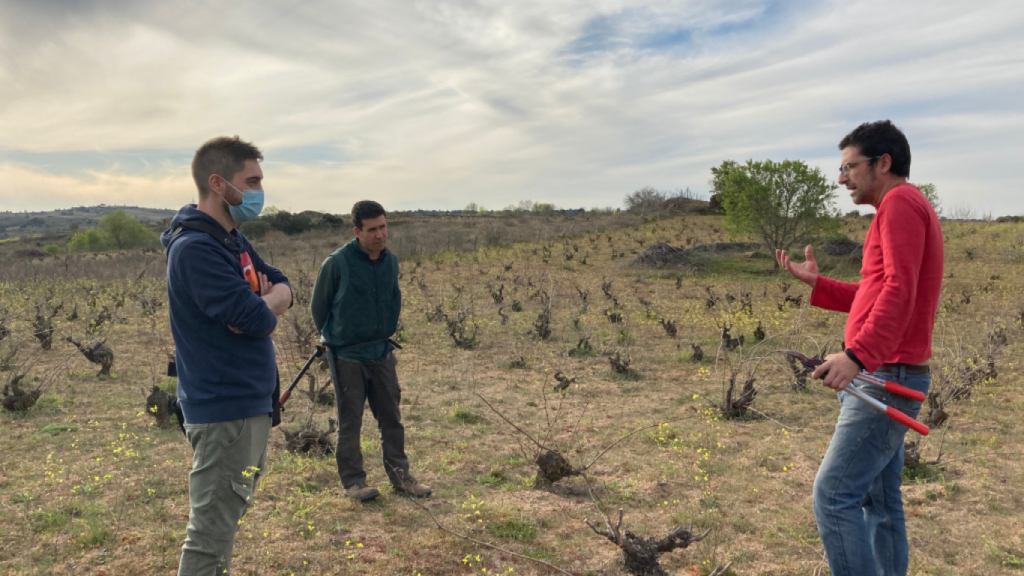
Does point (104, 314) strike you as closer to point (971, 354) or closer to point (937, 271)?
point (937, 271)

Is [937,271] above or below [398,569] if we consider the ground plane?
above

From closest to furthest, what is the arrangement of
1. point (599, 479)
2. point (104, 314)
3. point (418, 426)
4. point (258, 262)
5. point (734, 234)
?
point (258, 262) → point (599, 479) → point (418, 426) → point (104, 314) → point (734, 234)

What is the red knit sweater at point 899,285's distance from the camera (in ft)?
6.88

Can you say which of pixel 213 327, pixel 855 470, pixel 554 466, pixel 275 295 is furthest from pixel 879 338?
pixel 554 466

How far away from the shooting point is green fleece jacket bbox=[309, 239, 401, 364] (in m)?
3.95

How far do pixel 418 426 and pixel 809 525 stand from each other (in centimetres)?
382

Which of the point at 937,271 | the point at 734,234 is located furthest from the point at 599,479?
the point at 734,234

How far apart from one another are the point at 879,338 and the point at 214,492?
2.58m

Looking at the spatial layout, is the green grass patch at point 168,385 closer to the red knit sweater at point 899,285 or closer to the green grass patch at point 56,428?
the green grass patch at point 56,428

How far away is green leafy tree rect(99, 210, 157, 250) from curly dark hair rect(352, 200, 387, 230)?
44.5 metres

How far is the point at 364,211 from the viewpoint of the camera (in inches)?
156

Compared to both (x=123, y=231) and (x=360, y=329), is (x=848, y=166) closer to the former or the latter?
(x=360, y=329)

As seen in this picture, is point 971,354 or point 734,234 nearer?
point 971,354

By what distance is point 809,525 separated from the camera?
12.6 ft
